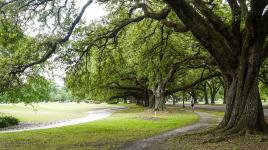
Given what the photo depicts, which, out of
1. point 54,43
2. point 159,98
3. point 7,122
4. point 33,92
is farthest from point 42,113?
point 54,43

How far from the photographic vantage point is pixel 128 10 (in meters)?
23.9

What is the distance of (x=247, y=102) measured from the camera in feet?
55.8

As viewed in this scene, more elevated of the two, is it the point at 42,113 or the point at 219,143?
the point at 42,113

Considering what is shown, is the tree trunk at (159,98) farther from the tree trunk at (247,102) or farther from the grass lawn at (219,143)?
the grass lawn at (219,143)

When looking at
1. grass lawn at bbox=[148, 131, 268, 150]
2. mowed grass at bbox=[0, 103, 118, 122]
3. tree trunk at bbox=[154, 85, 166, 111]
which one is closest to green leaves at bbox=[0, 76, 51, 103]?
mowed grass at bbox=[0, 103, 118, 122]

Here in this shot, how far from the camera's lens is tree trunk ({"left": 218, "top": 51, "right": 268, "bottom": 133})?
55.1ft

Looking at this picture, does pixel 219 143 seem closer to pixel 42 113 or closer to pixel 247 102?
pixel 247 102

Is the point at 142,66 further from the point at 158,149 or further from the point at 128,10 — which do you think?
the point at 158,149

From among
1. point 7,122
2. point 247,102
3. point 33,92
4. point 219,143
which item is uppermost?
point 33,92

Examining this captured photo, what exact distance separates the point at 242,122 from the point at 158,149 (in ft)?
14.6

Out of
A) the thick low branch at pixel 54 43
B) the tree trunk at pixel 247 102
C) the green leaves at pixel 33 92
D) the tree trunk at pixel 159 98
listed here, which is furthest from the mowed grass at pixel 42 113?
the tree trunk at pixel 247 102

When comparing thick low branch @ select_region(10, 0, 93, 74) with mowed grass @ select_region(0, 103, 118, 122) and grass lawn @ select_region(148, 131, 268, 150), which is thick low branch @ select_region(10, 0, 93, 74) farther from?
grass lawn @ select_region(148, 131, 268, 150)

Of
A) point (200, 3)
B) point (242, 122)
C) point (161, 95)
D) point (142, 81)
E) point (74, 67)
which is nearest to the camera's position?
point (242, 122)

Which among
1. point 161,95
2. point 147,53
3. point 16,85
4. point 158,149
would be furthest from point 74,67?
point 161,95
